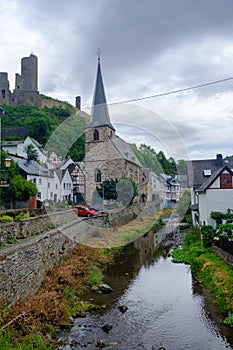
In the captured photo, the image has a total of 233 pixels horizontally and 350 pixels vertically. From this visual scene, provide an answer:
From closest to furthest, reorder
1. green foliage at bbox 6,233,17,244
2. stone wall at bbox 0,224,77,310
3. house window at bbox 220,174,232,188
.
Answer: stone wall at bbox 0,224,77,310
green foliage at bbox 6,233,17,244
house window at bbox 220,174,232,188

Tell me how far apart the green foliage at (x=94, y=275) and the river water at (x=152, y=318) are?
48cm

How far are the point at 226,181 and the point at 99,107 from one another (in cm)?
2479

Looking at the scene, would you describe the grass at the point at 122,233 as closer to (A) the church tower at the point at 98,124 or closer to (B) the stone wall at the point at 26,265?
(B) the stone wall at the point at 26,265

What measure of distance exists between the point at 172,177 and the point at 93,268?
43183 millimetres

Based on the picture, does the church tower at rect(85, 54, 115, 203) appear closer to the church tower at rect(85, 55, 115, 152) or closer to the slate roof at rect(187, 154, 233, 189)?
the church tower at rect(85, 55, 115, 152)

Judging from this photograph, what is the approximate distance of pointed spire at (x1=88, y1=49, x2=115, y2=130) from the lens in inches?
1624

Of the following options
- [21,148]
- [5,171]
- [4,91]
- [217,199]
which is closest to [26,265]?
[217,199]

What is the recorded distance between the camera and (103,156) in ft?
136

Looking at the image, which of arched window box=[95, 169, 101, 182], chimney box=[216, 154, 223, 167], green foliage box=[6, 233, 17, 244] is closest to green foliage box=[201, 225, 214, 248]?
green foliage box=[6, 233, 17, 244]

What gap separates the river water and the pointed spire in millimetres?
27664

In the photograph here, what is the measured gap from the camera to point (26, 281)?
11.5m

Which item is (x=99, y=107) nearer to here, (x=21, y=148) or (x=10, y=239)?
(x=21, y=148)

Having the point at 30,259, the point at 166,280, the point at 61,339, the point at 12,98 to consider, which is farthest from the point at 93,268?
the point at 12,98

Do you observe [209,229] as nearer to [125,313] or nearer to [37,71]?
[125,313]
